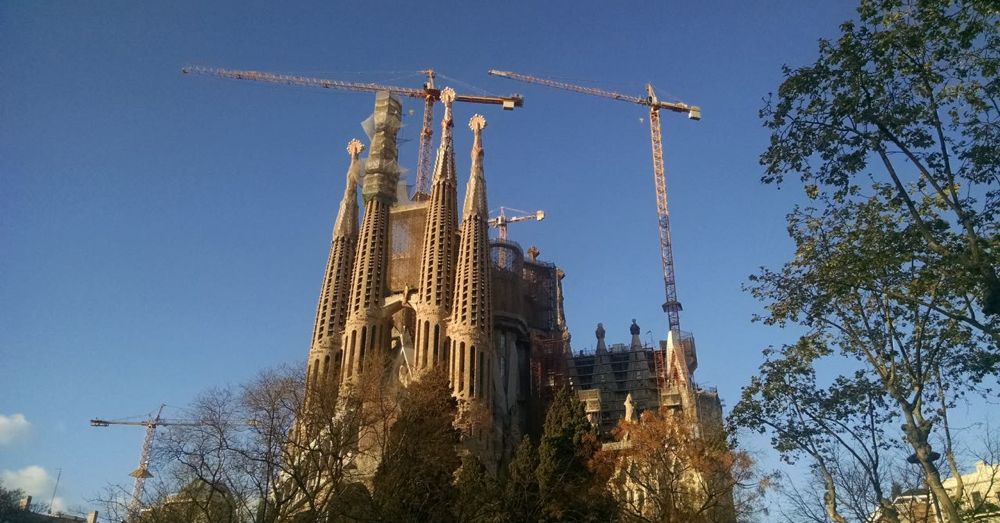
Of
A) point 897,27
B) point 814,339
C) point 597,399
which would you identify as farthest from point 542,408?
point 897,27

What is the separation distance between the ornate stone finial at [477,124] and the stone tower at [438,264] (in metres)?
1.84

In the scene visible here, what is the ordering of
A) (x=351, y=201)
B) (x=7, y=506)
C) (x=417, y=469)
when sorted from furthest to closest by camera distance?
(x=351, y=201)
(x=7, y=506)
(x=417, y=469)

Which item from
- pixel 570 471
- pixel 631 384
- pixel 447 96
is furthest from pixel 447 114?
pixel 570 471

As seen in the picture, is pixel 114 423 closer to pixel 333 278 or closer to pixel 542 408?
pixel 333 278

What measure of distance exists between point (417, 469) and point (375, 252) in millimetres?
30061

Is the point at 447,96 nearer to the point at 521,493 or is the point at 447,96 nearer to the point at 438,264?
the point at 438,264

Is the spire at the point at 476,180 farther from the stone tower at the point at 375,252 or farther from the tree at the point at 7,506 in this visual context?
the tree at the point at 7,506

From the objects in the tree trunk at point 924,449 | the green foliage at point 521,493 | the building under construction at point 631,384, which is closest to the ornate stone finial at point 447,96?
the building under construction at point 631,384

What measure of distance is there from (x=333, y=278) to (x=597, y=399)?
19787mm

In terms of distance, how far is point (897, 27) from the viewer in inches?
462

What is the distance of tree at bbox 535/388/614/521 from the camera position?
25.0 m

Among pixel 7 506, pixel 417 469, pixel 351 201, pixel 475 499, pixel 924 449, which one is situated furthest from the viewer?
pixel 351 201

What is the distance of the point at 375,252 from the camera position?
167 feet

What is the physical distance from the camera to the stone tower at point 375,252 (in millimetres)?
47781
